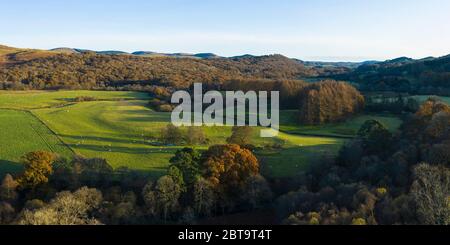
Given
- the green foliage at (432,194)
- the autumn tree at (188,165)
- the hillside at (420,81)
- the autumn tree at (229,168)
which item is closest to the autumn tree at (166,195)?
the autumn tree at (188,165)

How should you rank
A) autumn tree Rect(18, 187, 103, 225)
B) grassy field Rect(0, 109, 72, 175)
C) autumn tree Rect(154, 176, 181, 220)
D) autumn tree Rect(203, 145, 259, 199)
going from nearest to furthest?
autumn tree Rect(18, 187, 103, 225) → autumn tree Rect(154, 176, 181, 220) → autumn tree Rect(203, 145, 259, 199) → grassy field Rect(0, 109, 72, 175)

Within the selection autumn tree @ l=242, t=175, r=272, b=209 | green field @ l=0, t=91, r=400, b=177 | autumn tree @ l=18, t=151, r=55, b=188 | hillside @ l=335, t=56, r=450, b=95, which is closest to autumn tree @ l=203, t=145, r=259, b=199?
autumn tree @ l=242, t=175, r=272, b=209

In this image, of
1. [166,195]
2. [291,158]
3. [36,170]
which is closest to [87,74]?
[36,170]

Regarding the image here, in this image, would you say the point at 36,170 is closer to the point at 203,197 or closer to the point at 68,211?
the point at 68,211

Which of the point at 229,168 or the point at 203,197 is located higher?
the point at 229,168

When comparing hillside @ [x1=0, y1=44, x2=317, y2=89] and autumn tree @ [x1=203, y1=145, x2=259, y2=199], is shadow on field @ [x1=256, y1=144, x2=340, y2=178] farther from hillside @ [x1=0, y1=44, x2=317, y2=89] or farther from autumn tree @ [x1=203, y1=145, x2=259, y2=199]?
hillside @ [x1=0, y1=44, x2=317, y2=89]

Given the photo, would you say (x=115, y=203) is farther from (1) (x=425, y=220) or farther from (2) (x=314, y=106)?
(2) (x=314, y=106)
